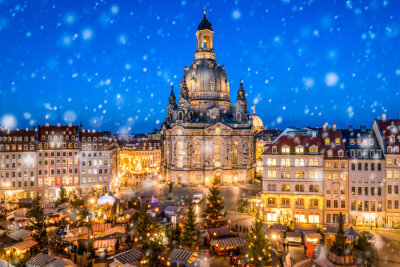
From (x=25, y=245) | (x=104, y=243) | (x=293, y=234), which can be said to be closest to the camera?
(x=25, y=245)

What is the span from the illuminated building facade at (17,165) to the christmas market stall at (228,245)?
1874 inches

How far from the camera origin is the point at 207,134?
84.1m

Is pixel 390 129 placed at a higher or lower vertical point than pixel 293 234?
higher

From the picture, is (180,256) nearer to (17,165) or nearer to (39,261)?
(39,261)

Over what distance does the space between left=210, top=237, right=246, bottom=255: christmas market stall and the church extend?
4711 centimetres

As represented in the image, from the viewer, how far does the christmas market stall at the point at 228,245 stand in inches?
1377

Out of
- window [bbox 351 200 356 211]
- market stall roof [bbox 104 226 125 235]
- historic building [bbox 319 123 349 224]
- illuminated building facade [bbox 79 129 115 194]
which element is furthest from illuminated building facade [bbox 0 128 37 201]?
window [bbox 351 200 356 211]

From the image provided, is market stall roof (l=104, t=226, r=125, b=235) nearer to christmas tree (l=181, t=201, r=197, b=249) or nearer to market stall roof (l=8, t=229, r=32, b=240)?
christmas tree (l=181, t=201, r=197, b=249)

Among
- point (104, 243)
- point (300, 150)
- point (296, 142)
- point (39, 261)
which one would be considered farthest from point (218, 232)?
point (39, 261)

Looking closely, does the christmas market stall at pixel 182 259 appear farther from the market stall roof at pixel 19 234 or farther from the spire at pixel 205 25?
the spire at pixel 205 25

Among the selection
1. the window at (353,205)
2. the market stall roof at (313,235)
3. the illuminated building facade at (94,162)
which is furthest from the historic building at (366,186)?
the illuminated building facade at (94,162)

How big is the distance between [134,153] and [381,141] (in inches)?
3900

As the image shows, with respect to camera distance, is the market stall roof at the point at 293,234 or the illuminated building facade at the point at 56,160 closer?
the market stall roof at the point at 293,234

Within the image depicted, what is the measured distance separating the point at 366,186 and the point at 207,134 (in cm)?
4464
